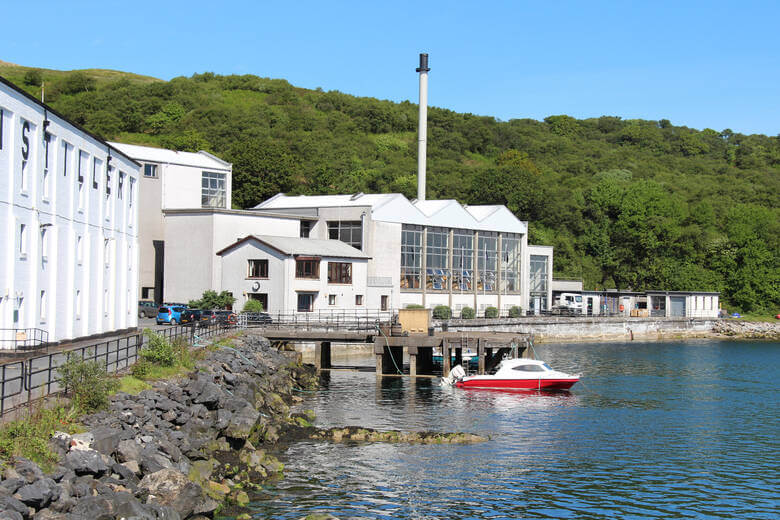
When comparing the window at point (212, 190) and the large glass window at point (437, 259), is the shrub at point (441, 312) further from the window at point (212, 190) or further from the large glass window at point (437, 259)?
the window at point (212, 190)

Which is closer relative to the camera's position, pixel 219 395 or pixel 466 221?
pixel 219 395

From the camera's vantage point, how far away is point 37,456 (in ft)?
67.9

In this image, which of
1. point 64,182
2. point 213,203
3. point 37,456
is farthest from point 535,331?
point 37,456

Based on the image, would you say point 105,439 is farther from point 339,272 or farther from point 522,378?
point 339,272

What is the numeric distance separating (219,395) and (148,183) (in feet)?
195

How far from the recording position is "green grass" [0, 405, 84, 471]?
66.8 ft

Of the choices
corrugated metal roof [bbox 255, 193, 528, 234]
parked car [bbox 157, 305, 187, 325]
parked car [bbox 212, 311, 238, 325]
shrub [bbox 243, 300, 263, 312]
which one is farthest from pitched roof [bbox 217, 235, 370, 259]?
parked car [bbox 157, 305, 187, 325]

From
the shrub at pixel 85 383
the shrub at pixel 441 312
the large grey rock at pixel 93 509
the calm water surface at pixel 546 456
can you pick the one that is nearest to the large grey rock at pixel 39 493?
the large grey rock at pixel 93 509

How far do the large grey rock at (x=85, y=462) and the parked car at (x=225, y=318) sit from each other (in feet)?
135

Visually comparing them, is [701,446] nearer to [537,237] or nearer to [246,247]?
[246,247]

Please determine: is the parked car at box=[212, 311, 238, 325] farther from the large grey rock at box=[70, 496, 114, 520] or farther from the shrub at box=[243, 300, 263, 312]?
the large grey rock at box=[70, 496, 114, 520]

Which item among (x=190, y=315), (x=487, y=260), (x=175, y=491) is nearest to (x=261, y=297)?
(x=190, y=315)

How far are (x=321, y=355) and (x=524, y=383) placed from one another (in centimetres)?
1723

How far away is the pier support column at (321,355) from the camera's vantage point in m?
66.4
